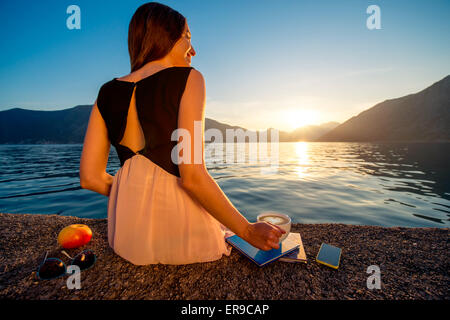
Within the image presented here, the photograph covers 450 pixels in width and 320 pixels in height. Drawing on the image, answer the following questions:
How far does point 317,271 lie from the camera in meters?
1.68

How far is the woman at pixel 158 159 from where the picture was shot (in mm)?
1163

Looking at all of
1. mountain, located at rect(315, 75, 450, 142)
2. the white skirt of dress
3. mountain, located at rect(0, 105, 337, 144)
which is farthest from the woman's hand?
mountain, located at rect(0, 105, 337, 144)

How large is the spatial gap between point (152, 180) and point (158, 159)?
16cm

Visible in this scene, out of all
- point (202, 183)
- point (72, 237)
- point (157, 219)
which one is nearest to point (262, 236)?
point (202, 183)

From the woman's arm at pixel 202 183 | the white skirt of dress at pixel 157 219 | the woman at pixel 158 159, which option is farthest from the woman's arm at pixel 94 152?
the woman's arm at pixel 202 183

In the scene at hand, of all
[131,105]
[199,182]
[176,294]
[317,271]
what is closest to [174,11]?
[131,105]

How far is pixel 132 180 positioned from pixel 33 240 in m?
2.27

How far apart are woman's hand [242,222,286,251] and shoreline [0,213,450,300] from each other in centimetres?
49

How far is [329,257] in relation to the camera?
182cm

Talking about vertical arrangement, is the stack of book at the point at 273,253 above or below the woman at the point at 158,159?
below

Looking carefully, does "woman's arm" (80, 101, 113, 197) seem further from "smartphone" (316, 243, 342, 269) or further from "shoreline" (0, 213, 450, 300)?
"smartphone" (316, 243, 342, 269)

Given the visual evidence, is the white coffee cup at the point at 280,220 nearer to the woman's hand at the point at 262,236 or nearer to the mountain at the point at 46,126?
the woman's hand at the point at 262,236
